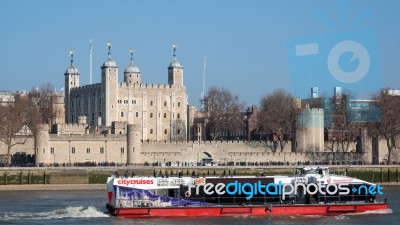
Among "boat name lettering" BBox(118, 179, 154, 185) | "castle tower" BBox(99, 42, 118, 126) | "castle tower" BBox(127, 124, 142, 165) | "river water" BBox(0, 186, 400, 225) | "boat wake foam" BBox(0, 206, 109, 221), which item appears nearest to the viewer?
"river water" BBox(0, 186, 400, 225)

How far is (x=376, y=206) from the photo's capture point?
185 feet

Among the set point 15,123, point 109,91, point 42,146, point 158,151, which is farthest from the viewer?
point 109,91

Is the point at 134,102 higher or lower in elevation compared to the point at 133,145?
higher

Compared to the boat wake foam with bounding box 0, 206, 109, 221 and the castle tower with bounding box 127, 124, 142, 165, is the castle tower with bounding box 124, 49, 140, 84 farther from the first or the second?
the boat wake foam with bounding box 0, 206, 109, 221

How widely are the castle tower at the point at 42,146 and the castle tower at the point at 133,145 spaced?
7809 millimetres

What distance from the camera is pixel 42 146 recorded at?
97.7 meters

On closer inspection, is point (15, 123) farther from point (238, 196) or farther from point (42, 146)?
point (238, 196)

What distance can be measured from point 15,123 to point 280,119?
1114 inches

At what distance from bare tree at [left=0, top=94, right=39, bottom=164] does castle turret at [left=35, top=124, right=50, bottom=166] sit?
2.88 ft

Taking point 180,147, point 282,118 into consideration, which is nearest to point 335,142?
point 282,118

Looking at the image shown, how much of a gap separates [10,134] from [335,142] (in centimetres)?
3447

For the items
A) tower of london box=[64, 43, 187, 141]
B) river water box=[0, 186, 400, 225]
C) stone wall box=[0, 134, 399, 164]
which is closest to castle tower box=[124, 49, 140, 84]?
tower of london box=[64, 43, 187, 141]

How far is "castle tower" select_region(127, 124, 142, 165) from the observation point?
330 feet

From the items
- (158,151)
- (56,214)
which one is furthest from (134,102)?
(56,214)
